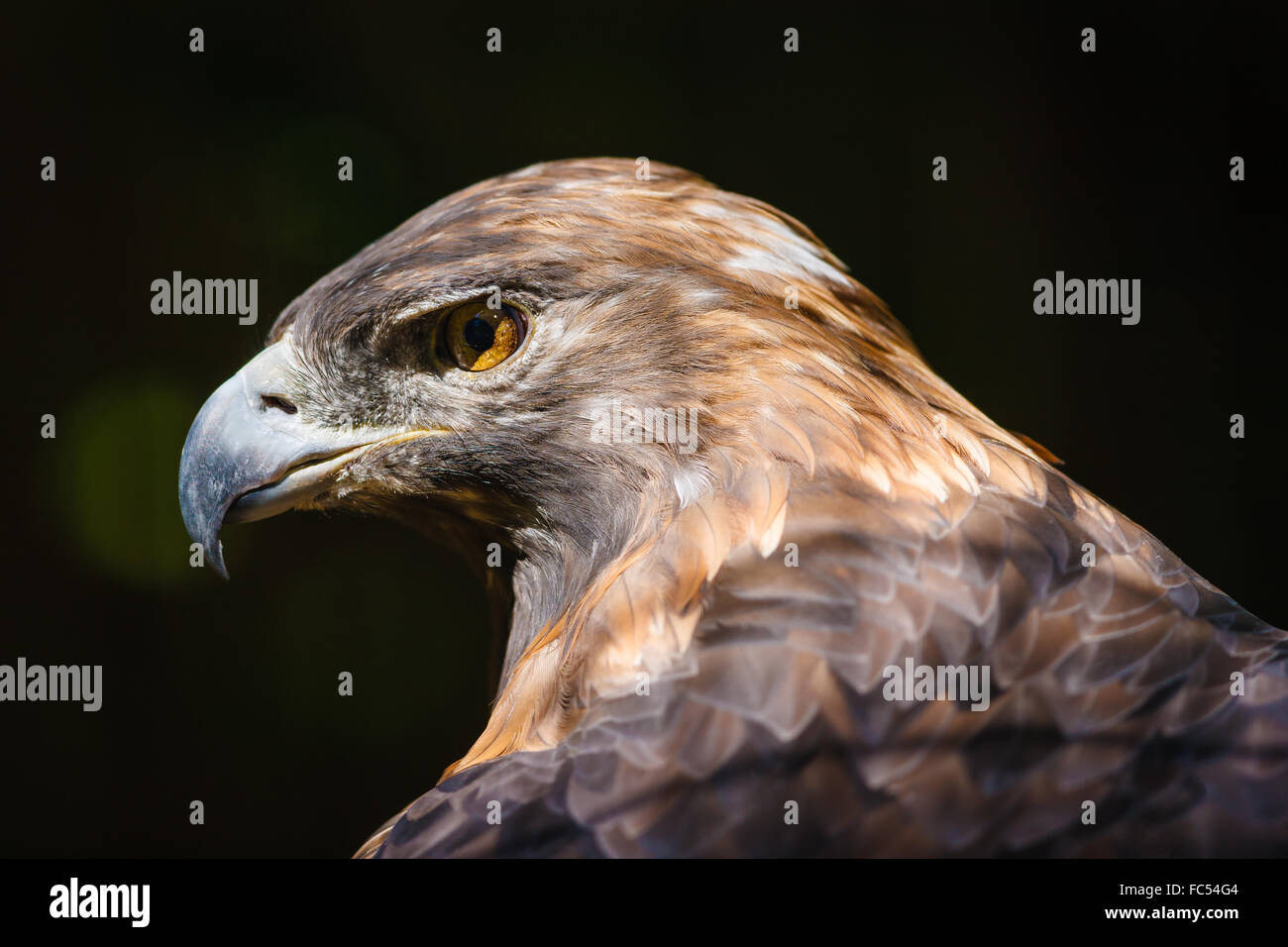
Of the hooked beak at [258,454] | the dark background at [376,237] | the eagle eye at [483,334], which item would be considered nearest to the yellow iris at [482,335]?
the eagle eye at [483,334]

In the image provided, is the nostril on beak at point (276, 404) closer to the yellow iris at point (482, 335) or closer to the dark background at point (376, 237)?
the yellow iris at point (482, 335)

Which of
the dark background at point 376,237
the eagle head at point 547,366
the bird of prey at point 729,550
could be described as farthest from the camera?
the dark background at point 376,237

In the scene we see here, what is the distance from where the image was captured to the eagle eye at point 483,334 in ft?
5.18

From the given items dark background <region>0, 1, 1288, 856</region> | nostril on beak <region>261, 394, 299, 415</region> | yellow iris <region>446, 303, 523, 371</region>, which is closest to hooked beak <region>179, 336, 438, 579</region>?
nostril on beak <region>261, 394, 299, 415</region>

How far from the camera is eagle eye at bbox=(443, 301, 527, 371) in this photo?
1578 mm

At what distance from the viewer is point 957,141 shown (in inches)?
130

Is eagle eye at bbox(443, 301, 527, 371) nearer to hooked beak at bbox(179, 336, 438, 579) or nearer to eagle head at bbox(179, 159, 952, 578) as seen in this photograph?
eagle head at bbox(179, 159, 952, 578)

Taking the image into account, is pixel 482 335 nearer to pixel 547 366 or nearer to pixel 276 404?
pixel 547 366

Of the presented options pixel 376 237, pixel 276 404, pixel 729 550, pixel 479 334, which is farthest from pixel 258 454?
pixel 376 237

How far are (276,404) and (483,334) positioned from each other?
405mm

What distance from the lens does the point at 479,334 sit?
159cm

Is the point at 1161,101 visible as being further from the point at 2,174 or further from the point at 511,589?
the point at 2,174

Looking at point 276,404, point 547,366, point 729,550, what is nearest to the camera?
point 729,550
